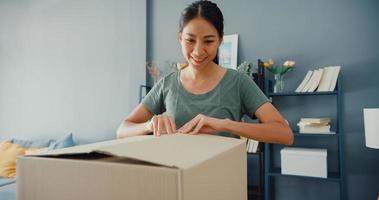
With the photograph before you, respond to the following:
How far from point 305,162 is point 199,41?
1.97 meters

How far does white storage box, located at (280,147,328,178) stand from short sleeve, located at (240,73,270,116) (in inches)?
70.8

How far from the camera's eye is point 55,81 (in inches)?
147

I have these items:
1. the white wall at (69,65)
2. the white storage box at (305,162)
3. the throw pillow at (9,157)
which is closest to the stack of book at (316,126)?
the white storage box at (305,162)

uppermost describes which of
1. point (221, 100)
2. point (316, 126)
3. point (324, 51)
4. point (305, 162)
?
point (324, 51)

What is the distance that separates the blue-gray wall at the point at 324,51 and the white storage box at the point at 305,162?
32cm

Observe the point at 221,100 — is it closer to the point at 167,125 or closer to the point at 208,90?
the point at 208,90

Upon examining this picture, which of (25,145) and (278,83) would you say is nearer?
(278,83)

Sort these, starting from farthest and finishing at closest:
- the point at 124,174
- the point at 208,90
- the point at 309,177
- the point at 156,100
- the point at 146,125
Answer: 1. the point at 309,177
2. the point at 156,100
3. the point at 208,90
4. the point at 146,125
5. the point at 124,174

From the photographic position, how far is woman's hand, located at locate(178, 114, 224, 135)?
64cm

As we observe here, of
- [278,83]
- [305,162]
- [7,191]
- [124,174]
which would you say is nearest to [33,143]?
[7,191]

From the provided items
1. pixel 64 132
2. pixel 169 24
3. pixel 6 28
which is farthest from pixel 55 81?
pixel 169 24

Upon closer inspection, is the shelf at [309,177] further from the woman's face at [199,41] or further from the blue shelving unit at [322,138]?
the woman's face at [199,41]

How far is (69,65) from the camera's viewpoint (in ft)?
12.1

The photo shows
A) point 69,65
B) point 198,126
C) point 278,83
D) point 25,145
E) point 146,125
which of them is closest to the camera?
point 198,126
